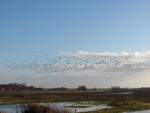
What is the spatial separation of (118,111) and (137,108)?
5.94m

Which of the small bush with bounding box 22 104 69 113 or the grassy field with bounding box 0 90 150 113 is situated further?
the grassy field with bounding box 0 90 150 113

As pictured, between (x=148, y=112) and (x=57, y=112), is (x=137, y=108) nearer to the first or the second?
(x=148, y=112)

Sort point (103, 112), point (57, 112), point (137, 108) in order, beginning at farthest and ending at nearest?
1. point (137, 108)
2. point (103, 112)
3. point (57, 112)

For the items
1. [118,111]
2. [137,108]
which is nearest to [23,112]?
[118,111]

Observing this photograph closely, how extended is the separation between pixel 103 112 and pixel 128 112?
11.3ft

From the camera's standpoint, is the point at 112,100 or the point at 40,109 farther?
the point at 112,100

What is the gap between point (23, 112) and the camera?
38.1 meters

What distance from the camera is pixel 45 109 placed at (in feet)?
121

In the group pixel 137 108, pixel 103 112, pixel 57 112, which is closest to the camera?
pixel 57 112

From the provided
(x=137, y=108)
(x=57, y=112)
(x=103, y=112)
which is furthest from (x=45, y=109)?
(x=137, y=108)

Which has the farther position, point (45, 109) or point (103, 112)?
point (103, 112)

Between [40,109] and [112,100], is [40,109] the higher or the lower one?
the lower one

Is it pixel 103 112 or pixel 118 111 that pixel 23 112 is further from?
pixel 118 111

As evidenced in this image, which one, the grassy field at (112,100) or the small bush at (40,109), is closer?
the small bush at (40,109)
